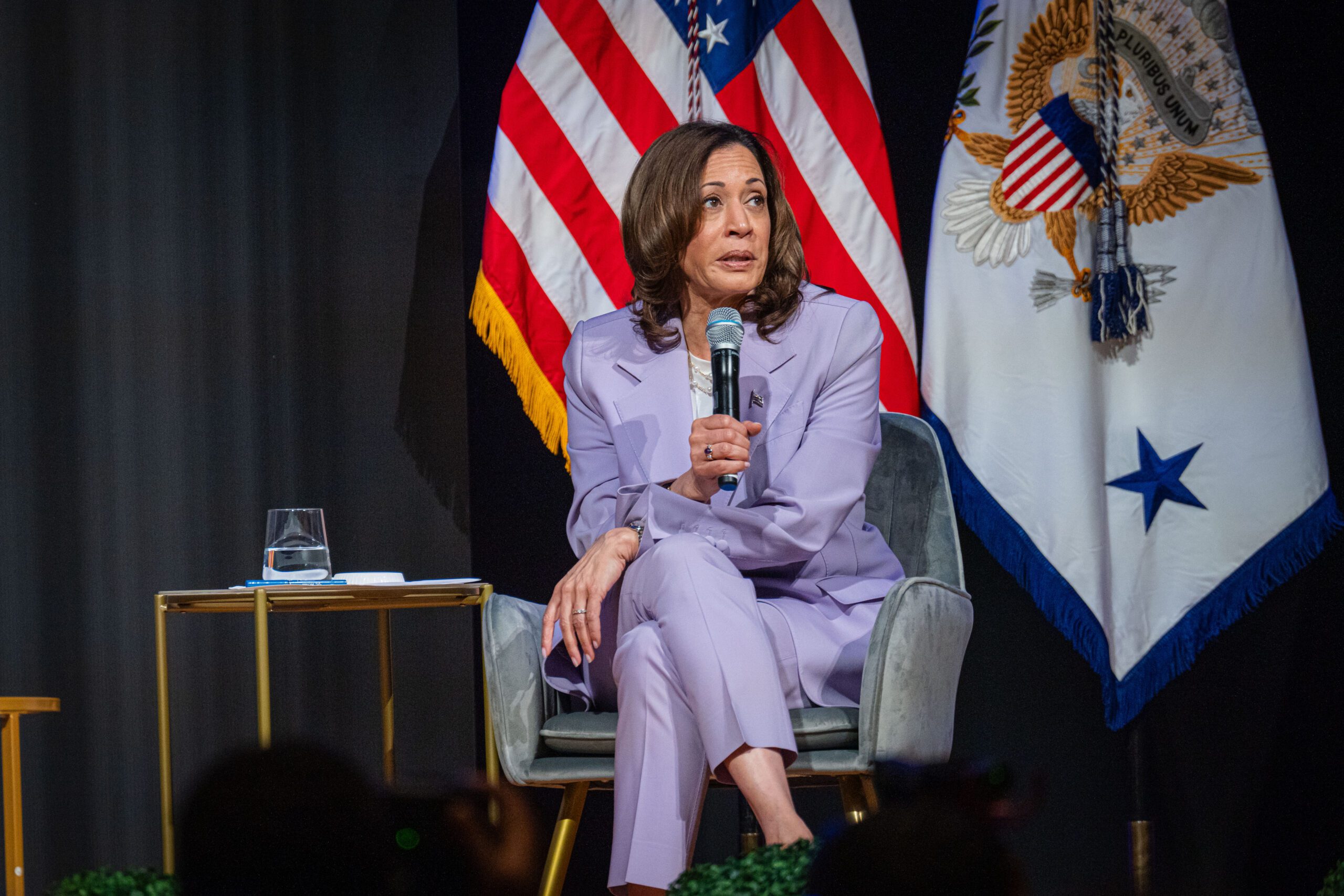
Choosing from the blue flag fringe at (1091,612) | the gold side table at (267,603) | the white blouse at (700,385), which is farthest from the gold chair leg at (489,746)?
the blue flag fringe at (1091,612)

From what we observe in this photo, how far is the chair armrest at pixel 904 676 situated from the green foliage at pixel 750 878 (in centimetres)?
67

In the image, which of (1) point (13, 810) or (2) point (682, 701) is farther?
(1) point (13, 810)

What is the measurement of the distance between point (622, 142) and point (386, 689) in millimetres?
1287

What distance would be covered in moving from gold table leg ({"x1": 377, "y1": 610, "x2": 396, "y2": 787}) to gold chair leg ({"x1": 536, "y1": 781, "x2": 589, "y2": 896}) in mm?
798

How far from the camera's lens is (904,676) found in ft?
5.56

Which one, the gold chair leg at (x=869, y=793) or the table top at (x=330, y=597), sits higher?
the table top at (x=330, y=597)

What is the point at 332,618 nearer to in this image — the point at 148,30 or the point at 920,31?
the point at 148,30

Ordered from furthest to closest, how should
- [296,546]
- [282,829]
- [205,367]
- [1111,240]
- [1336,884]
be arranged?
[205,367]
[1111,240]
[296,546]
[1336,884]
[282,829]

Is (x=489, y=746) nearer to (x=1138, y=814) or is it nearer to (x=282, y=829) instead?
(x=1138, y=814)

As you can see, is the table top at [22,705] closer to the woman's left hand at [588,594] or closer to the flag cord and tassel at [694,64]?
the woman's left hand at [588,594]

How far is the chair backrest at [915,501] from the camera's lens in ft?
6.96

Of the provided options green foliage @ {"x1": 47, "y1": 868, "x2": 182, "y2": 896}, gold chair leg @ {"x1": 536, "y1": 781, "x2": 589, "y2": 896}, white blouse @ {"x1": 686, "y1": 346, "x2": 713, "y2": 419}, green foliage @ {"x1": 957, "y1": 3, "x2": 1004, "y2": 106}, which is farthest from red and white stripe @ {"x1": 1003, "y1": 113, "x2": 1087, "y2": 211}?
green foliage @ {"x1": 47, "y1": 868, "x2": 182, "y2": 896}

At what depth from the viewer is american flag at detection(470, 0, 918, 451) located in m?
2.72

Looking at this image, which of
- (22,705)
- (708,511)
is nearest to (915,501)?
(708,511)
